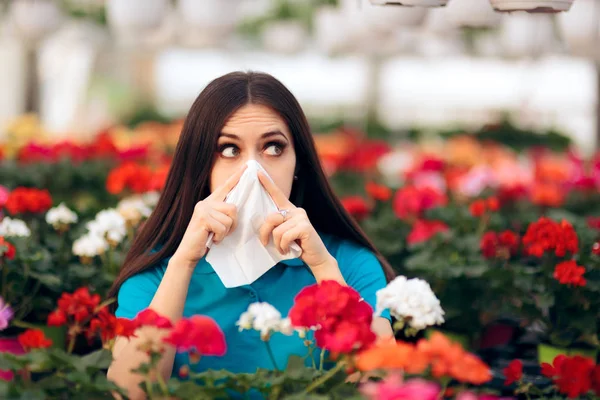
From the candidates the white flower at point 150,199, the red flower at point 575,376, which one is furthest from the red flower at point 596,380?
the white flower at point 150,199

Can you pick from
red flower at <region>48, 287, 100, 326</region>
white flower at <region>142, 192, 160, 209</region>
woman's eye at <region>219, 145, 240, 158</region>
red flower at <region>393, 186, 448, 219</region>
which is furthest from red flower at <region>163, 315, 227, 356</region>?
red flower at <region>393, 186, 448, 219</region>

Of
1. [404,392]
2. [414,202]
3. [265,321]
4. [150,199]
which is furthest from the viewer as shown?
[414,202]

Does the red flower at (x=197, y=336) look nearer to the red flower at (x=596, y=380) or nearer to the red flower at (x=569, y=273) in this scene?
the red flower at (x=596, y=380)

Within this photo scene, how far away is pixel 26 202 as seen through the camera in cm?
334

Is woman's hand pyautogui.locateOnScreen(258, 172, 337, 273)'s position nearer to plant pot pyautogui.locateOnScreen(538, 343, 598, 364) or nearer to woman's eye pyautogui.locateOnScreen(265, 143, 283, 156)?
woman's eye pyautogui.locateOnScreen(265, 143, 283, 156)

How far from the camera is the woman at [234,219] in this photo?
187 cm

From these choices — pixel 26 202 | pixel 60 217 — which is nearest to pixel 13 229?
pixel 60 217

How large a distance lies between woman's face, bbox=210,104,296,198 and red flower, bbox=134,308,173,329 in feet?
1.85

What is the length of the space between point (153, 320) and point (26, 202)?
80.8 inches

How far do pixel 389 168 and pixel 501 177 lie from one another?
119 centimetres

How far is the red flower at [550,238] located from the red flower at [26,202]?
1662 millimetres

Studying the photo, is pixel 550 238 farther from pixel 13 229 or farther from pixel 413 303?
pixel 13 229

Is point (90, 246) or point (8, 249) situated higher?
point (8, 249)

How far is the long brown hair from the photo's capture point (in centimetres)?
199
